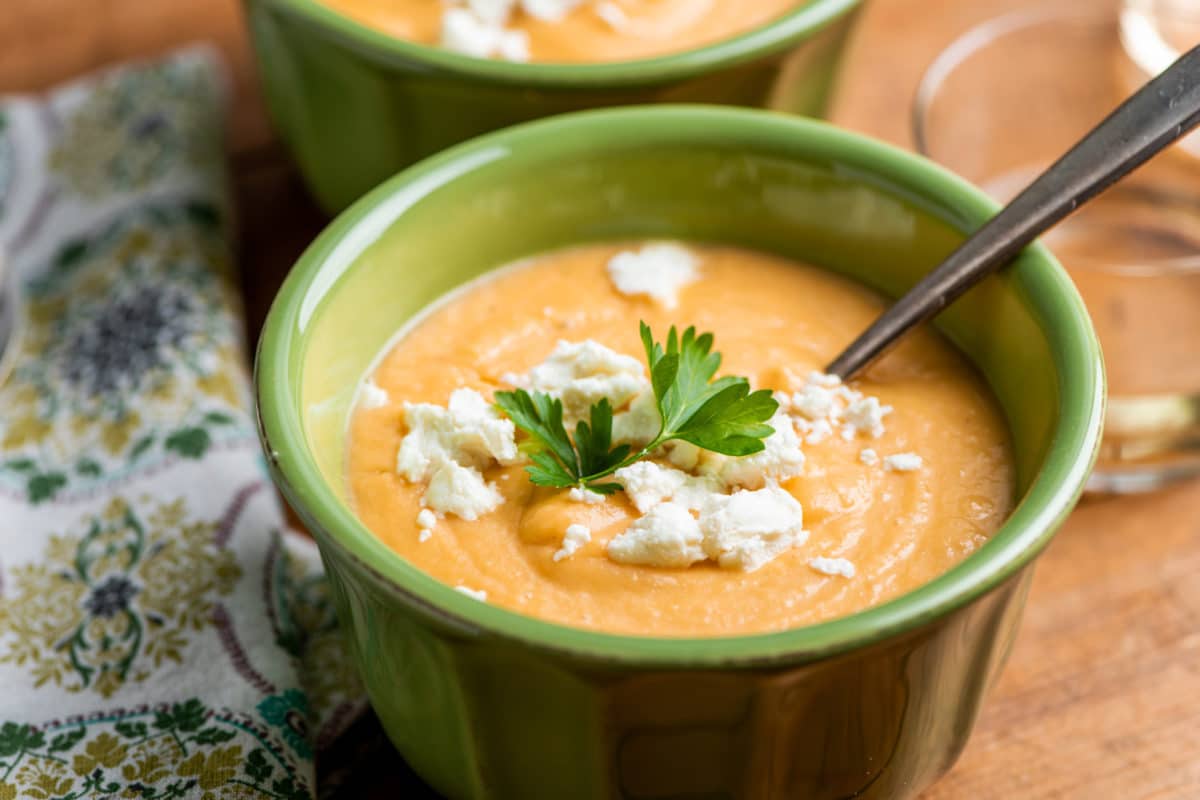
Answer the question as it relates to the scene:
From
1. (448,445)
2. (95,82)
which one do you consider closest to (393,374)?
(448,445)

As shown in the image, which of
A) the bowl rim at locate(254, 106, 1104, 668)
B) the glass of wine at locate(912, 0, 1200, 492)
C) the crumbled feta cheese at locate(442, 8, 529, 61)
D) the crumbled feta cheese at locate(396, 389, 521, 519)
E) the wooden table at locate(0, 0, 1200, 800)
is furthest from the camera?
the glass of wine at locate(912, 0, 1200, 492)

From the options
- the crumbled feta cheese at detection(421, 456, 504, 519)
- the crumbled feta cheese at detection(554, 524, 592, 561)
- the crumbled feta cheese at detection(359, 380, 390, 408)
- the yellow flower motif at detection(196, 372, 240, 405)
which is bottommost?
the yellow flower motif at detection(196, 372, 240, 405)

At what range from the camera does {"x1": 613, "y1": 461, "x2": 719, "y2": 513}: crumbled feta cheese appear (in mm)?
1414

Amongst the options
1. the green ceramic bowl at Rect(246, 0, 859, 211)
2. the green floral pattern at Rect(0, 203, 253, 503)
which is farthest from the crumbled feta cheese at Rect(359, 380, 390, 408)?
the green ceramic bowl at Rect(246, 0, 859, 211)

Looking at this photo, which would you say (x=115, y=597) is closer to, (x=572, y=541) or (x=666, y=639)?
(x=572, y=541)

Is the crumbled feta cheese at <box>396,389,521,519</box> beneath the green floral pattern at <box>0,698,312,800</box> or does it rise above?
above

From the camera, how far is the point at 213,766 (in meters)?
1.48

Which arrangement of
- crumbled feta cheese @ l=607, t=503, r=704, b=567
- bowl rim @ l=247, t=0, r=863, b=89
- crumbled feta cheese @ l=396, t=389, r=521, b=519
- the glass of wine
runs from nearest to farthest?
crumbled feta cheese @ l=607, t=503, r=704, b=567 → crumbled feta cheese @ l=396, t=389, r=521, b=519 → bowl rim @ l=247, t=0, r=863, b=89 → the glass of wine

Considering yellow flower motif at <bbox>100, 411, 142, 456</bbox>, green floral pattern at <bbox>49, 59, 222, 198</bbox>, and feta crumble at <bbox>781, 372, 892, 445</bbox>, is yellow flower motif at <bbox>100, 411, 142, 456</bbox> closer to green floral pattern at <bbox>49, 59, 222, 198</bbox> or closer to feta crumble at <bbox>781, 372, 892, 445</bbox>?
green floral pattern at <bbox>49, 59, 222, 198</bbox>

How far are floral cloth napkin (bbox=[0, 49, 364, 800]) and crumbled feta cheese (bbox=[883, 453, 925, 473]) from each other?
0.64 metres

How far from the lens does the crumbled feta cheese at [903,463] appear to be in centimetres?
147

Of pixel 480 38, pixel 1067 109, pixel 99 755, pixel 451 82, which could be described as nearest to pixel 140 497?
pixel 99 755

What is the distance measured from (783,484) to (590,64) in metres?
0.70

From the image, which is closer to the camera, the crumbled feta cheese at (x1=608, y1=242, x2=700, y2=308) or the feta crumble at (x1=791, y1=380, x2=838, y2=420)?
the feta crumble at (x1=791, y1=380, x2=838, y2=420)
